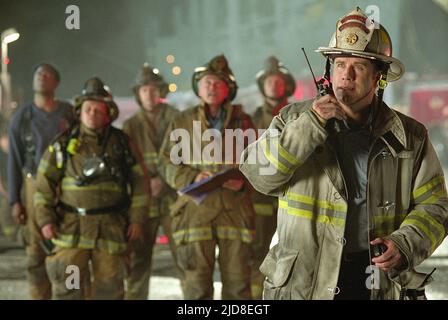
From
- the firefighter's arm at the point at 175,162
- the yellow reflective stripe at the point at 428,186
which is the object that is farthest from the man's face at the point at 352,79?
the firefighter's arm at the point at 175,162

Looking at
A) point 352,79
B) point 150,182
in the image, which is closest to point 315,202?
point 352,79

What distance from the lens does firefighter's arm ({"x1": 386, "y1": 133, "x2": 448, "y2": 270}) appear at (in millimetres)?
2970

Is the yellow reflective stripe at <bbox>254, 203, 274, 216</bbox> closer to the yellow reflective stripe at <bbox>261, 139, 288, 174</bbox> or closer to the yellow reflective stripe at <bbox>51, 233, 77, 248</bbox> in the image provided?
the yellow reflective stripe at <bbox>51, 233, 77, 248</bbox>

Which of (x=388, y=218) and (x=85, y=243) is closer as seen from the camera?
(x=388, y=218)

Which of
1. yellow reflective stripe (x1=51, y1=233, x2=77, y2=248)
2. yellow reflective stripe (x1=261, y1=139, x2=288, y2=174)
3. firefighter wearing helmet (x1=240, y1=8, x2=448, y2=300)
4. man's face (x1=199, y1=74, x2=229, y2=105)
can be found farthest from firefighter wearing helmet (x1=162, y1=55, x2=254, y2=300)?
yellow reflective stripe (x1=261, y1=139, x2=288, y2=174)

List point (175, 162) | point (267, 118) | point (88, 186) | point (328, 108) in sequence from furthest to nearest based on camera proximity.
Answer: point (267, 118)
point (175, 162)
point (88, 186)
point (328, 108)

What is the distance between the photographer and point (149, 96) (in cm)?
621

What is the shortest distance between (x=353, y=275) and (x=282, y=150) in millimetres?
609

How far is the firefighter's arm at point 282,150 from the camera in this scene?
2.79 meters

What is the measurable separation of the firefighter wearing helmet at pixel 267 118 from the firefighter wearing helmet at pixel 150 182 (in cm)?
67

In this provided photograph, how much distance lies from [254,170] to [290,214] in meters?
0.24

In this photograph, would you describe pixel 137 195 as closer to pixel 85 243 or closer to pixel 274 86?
pixel 85 243

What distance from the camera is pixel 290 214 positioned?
2988 mm

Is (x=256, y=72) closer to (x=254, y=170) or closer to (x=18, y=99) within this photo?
(x=18, y=99)
